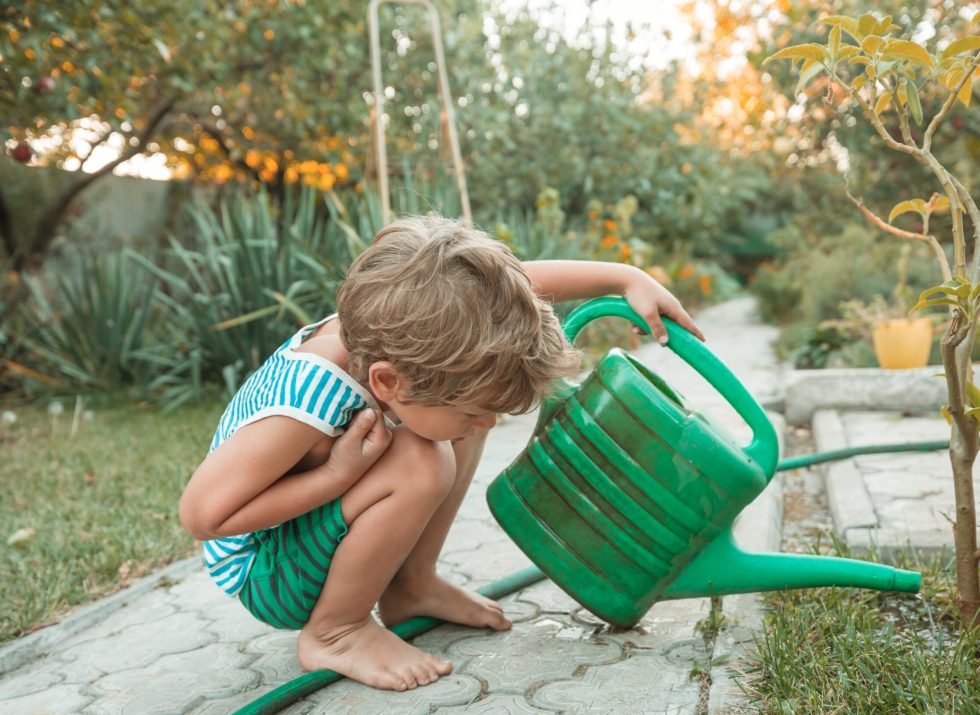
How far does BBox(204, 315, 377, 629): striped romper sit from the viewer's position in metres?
1.41

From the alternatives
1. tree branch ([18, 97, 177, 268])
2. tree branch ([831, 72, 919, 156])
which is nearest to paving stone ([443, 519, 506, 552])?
tree branch ([831, 72, 919, 156])

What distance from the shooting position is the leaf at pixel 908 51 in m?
1.28

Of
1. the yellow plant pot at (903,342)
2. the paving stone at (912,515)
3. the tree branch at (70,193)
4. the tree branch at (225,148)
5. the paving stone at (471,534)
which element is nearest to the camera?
the paving stone at (912,515)

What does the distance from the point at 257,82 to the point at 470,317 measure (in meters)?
5.85

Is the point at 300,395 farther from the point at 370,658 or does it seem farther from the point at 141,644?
the point at 141,644

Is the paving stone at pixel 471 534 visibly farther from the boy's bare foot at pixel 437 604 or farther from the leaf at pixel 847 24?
the leaf at pixel 847 24

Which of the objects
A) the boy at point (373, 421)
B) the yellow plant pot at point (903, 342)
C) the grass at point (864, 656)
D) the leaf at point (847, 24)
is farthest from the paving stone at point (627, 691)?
the yellow plant pot at point (903, 342)

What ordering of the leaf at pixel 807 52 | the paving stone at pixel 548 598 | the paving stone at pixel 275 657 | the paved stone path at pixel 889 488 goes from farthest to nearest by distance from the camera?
the paved stone path at pixel 889 488
the paving stone at pixel 548 598
the paving stone at pixel 275 657
the leaf at pixel 807 52

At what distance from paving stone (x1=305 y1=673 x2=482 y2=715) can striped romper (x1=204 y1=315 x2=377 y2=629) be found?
14cm

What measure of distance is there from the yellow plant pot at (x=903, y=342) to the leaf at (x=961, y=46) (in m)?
2.89

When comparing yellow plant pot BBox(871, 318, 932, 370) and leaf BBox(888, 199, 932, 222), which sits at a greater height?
leaf BBox(888, 199, 932, 222)

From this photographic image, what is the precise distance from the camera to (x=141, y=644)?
1812 mm

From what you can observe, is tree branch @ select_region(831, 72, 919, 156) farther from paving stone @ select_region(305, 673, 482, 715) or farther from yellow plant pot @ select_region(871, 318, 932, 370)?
yellow plant pot @ select_region(871, 318, 932, 370)

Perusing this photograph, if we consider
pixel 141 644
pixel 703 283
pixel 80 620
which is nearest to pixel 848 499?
pixel 141 644
